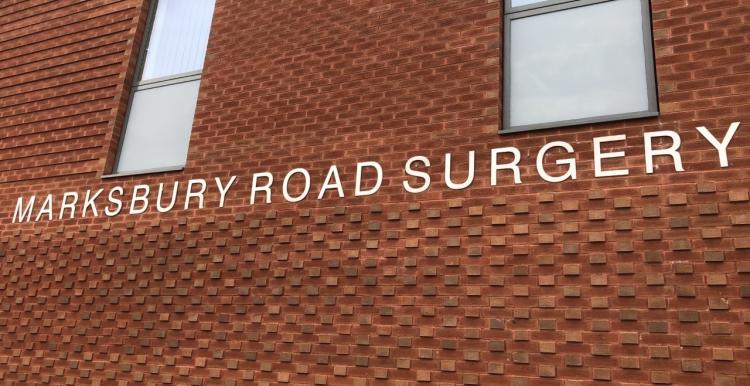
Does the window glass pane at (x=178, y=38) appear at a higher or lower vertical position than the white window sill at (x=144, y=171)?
higher

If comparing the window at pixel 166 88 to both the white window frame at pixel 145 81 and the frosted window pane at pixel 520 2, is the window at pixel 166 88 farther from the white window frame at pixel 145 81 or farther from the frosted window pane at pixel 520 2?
the frosted window pane at pixel 520 2

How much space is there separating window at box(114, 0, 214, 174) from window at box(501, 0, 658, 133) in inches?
130

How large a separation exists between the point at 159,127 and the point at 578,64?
168 inches

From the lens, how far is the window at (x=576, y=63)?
14.9ft

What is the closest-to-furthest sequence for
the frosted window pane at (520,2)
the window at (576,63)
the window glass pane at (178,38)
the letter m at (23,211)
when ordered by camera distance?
the window at (576,63), the frosted window pane at (520,2), the letter m at (23,211), the window glass pane at (178,38)

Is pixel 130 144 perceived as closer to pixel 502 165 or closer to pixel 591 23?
pixel 502 165

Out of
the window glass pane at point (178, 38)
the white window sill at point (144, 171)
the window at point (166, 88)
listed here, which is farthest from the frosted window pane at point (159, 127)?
the window glass pane at point (178, 38)

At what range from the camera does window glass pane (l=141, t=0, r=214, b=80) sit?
6754 millimetres

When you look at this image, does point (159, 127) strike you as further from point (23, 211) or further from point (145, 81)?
point (23, 211)

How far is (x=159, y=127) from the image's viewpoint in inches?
256

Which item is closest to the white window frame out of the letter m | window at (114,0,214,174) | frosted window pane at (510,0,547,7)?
window at (114,0,214,174)

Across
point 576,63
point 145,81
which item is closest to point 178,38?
point 145,81

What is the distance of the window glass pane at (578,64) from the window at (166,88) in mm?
3366

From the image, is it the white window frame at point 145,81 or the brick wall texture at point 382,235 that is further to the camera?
the white window frame at point 145,81
